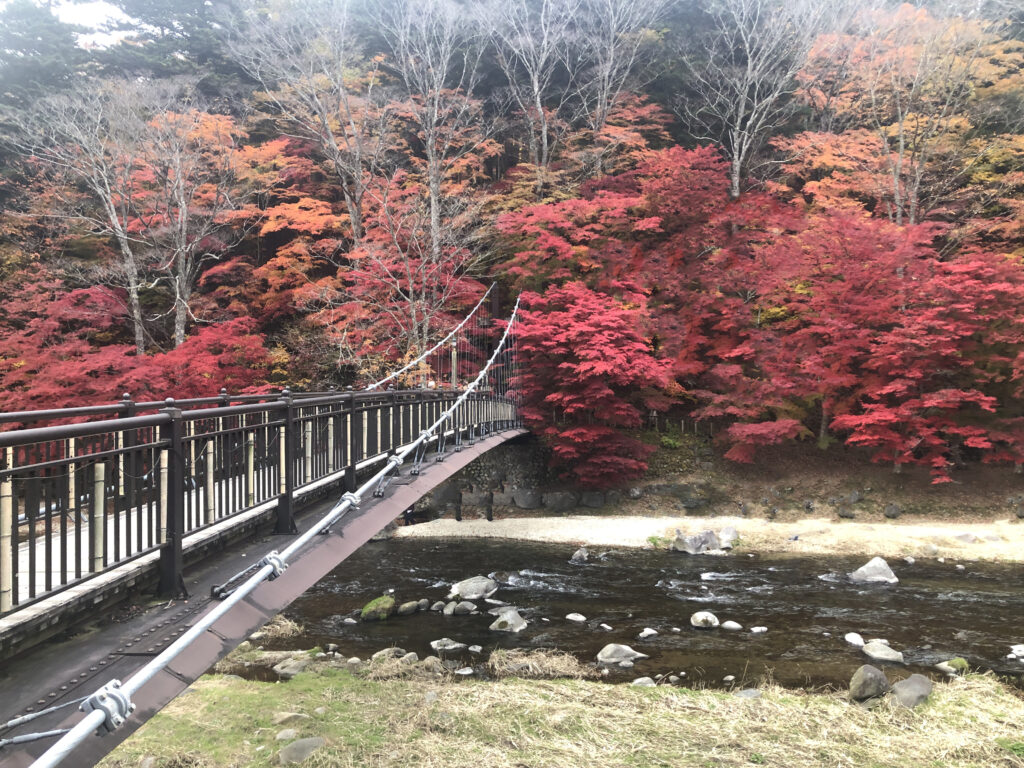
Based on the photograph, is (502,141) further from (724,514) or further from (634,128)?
(724,514)

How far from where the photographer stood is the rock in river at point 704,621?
22.7ft

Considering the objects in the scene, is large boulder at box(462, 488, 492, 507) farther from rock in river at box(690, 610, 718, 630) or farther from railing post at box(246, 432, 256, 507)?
railing post at box(246, 432, 256, 507)

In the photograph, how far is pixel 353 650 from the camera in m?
6.46

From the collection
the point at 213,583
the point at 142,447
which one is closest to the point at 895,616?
the point at 213,583

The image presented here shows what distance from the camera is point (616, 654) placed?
20.1ft

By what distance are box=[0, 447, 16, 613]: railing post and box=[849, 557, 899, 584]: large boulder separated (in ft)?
30.6

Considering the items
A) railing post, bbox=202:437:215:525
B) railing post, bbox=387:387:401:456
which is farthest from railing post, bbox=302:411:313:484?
railing post, bbox=387:387:401:456

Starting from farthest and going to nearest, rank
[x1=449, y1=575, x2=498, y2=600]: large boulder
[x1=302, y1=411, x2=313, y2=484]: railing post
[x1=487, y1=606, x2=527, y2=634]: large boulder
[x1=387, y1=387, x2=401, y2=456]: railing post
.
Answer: [x1=449, y1=575, x2=498, y2=600]: large boulder < [x1=487, y1=606, x2=527, y2=634]: large boulder < [x1=387, y1=387, x2=401, y2=456]: railing post < [x1=302, y1=411, x2=313, y2=484]: railing post

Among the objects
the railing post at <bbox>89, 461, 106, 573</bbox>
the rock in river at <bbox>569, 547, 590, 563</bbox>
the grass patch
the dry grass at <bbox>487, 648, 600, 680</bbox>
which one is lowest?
the rock in river at <bbox>569, 547, 590, 563</bbox>

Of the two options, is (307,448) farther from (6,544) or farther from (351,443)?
(6,544)

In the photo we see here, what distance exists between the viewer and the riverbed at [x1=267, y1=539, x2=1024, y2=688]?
6.04m

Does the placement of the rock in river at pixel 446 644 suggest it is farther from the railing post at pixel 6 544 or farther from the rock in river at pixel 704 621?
the railing post at pixel 6 544

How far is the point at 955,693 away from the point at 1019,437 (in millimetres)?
8016

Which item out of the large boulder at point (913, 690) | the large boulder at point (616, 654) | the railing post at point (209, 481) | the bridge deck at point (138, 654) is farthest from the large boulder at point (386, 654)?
the large boulder at point (913, 690)
